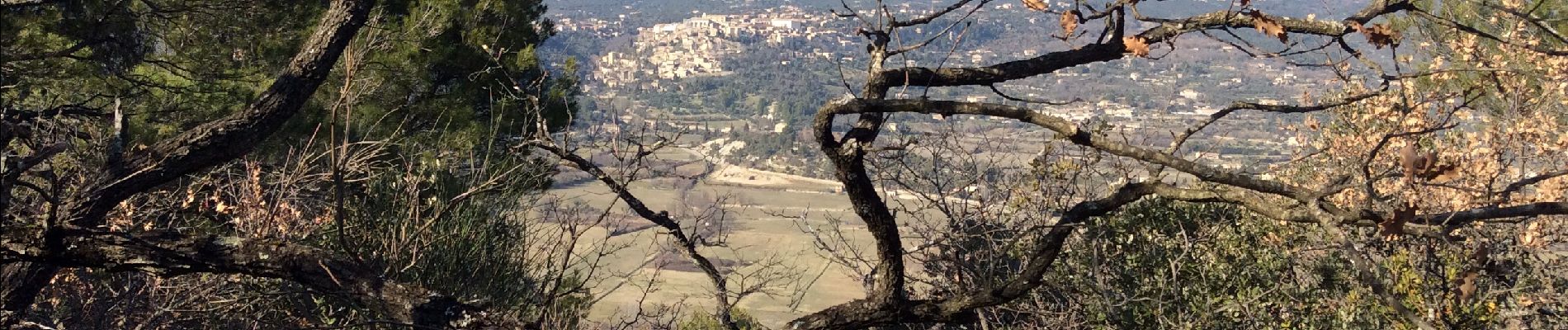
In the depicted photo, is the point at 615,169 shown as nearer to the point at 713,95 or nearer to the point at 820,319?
the point at 820,319

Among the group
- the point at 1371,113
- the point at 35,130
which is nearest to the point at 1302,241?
the point at 1371,113

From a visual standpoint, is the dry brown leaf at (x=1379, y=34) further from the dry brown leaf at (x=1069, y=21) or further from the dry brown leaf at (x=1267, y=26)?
the dry brown leaf at (x=1069, y=21)

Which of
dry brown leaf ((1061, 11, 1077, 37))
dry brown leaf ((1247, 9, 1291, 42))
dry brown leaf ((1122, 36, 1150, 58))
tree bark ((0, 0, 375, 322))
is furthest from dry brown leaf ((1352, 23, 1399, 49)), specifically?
tree bark ((0, 0, 375, 322))

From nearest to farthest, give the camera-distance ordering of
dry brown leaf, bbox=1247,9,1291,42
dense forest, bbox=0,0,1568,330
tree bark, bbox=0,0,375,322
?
dry brown leaf, bbox=1247,9,1291,42, dense forest, bbox=0,0,1568,330, tree bark, bbox=0,0,375,322

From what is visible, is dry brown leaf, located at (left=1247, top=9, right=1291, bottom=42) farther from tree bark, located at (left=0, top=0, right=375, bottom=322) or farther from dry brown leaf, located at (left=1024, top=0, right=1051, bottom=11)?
tree bark, located at (left=0, top=0, right=375, bottom=322)

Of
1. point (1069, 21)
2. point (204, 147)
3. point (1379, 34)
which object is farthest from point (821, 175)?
point (1379, 34)

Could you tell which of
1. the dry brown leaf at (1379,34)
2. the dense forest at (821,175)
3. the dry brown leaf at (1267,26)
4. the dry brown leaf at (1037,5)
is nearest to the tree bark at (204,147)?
the dense forest at (821,175)
